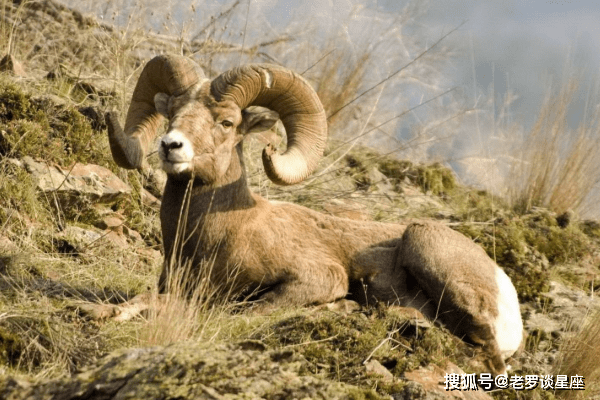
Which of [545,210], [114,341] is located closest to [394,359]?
[114,341]

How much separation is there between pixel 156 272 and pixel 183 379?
511 centimetres

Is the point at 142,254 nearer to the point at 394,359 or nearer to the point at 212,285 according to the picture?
the point at 212,285

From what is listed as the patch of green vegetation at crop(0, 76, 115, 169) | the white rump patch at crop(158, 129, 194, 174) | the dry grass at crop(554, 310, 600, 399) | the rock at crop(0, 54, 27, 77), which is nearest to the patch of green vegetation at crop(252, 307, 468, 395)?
the dry grass at crop(554, 310, 600, 399)

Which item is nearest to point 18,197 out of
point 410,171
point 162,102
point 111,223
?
point 111,223

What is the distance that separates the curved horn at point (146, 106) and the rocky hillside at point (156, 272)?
4.05 feet

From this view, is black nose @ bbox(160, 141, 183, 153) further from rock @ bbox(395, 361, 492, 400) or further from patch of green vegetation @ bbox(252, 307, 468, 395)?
rock @ bbox(395, 361, 492, 400)

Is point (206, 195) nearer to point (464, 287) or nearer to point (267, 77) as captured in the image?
point (267, 77)

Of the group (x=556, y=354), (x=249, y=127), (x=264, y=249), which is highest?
(x=249, y=127)

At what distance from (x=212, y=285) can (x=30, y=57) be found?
7092mm

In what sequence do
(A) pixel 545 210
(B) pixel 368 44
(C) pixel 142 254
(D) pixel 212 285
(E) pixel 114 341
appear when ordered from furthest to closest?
(B) pixel 368 44 < (A) pixel 545 210 < (C) pixel 142 254 < (D) pixel 212 285 < (E) pixel 114 341

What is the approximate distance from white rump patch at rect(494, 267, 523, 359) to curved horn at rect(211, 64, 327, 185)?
6.94 feet

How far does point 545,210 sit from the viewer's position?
1235cm

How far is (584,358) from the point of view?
739 centimetres

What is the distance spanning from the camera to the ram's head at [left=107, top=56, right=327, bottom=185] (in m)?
7.25
